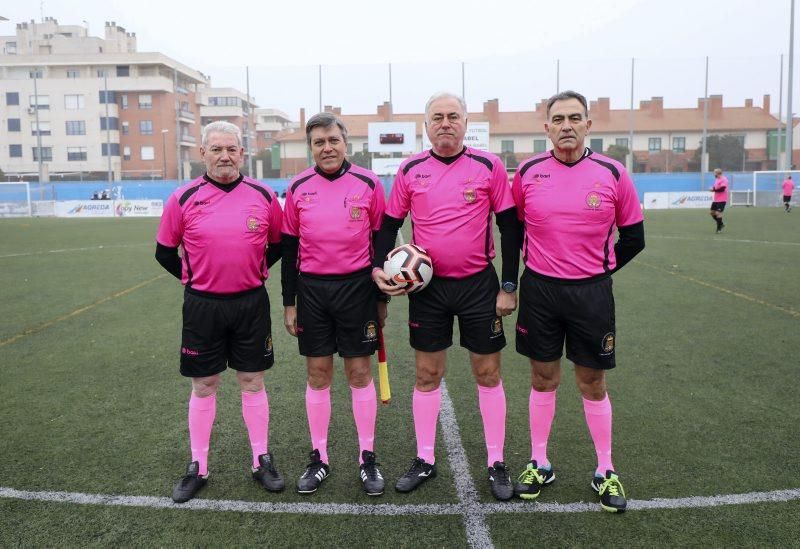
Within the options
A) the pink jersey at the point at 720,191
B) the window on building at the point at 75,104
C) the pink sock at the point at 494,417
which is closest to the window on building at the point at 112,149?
the window on building at the point at 75,104

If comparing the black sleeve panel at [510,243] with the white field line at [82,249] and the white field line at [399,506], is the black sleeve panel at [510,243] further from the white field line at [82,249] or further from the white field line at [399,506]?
the white field line at [82,249]

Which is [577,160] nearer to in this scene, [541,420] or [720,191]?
[541,420]

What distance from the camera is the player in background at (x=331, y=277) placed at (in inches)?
139

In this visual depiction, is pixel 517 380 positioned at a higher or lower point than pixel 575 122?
lower

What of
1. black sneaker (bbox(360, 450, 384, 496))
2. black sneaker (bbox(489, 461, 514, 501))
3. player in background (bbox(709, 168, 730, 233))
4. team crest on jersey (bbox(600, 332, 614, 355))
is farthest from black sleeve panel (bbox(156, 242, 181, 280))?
player in background (bbox(709, 168, 730, 233))

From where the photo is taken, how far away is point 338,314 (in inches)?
140

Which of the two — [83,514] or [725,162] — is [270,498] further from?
[725,162]

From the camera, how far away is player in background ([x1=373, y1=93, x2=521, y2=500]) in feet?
11.4

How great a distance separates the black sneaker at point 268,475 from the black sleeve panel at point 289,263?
93 centimetres

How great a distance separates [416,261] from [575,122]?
1.10m

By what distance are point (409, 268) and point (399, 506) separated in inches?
49.8

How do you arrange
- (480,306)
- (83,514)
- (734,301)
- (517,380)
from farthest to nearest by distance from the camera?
(734,301)
(517,380)
(480,306)
(83,514)

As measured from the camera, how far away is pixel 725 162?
146ft

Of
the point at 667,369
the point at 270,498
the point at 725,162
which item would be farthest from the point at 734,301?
the point at 725,162
